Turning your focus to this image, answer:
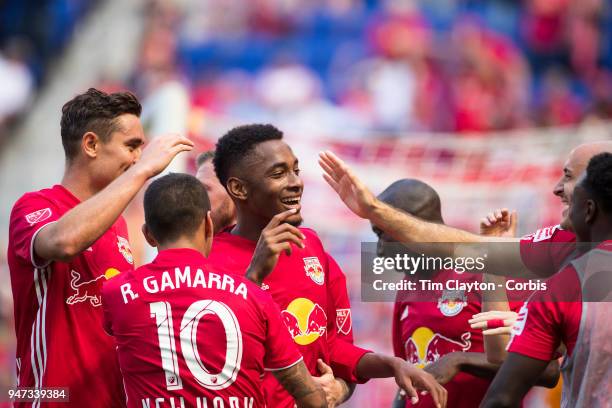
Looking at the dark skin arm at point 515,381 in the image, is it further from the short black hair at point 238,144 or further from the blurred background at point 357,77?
the blurred background at point 357,77

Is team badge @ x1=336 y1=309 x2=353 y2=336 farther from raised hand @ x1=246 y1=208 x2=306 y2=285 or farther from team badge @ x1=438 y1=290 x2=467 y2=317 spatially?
raised hand @ x1=246 y1=208 x2=306 y2=285

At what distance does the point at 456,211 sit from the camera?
1112 cm

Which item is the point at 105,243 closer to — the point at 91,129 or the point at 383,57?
the point at 91,129

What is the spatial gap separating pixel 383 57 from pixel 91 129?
8320 mm

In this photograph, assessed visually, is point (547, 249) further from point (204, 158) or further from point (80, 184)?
point (80, 184)

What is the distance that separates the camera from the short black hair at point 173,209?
4184mm

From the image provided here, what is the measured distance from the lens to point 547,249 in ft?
16.7

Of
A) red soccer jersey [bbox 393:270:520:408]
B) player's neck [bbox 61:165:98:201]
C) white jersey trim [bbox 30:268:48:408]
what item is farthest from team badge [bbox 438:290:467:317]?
white jersey trim [bbox 30:268:48:408]

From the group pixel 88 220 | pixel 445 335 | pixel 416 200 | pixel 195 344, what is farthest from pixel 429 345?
pixel 88 220

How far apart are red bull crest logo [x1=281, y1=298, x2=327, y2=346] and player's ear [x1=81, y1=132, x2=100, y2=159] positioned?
1215mm

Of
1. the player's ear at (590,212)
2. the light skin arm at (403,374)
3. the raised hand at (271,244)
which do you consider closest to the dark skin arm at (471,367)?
the light skin arm at (403,374)

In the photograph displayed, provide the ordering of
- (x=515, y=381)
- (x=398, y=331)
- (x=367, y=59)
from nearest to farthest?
(x=515, y=381)
(x=398, y=331)
(x=367, y=59)

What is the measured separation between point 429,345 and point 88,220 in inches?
91.6

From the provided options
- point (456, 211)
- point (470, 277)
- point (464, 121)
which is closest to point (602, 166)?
point (470, 277)
